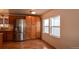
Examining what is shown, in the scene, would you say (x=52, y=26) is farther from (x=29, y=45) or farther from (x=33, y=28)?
(x=29, y=45)

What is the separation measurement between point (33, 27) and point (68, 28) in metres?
0.56

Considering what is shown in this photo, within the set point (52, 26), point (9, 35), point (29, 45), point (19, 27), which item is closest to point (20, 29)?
point (19, 27)

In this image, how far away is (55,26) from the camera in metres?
2.02

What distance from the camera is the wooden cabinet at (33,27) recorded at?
200 centimetres

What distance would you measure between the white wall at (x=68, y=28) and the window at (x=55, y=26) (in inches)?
2.6

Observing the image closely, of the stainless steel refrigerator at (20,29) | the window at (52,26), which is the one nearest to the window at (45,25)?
the window at (52,26)

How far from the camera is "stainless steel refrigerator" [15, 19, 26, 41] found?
199 centimetres

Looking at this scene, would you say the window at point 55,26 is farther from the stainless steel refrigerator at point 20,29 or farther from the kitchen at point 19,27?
the stainless steel refrigerator at point 20,29

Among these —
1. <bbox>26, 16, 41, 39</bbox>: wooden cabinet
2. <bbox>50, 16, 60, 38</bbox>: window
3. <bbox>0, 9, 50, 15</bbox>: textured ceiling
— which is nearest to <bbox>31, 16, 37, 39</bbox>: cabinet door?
<bbox>26, 16, 41, 39</bbox>: wooden cabinet

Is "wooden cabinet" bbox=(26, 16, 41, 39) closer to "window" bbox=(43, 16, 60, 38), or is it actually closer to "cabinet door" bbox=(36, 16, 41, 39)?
"cabinet door" bbox=(36, 16, 41, 39)

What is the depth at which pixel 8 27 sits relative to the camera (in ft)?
6.44

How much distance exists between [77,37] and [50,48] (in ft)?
1.53
